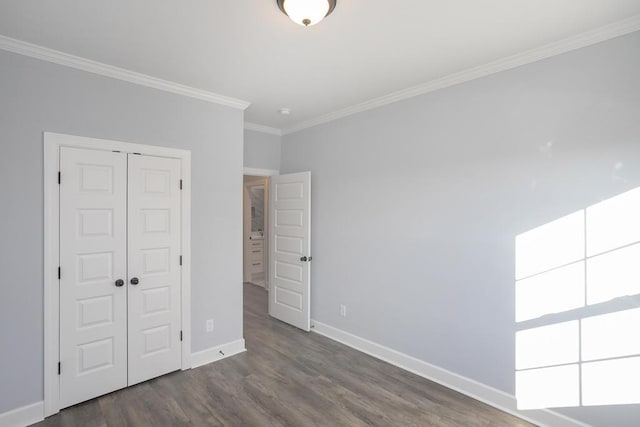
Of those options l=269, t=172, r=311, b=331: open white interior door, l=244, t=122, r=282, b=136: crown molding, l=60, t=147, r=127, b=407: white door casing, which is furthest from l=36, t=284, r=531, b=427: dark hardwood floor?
l=244, t=122, r=282, b=136: crown molding

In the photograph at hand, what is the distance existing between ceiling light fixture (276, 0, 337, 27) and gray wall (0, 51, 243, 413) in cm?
180

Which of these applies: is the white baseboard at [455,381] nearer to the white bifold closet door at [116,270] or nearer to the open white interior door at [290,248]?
the open white interior door at [290,248]

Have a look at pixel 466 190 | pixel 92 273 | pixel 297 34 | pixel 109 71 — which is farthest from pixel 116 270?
pixel 466 190

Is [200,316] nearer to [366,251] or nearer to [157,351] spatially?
[157,351]

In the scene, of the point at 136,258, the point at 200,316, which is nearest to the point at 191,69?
the point at 136,258

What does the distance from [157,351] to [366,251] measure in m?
2.33

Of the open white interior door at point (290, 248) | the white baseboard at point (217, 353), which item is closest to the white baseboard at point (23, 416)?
the white baseboard at point (217, 353)

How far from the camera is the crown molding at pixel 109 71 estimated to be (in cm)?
229

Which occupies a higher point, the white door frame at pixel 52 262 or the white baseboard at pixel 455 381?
the white door frame at pixel 52 262

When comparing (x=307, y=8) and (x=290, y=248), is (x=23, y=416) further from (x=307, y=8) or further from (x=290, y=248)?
(x=307, y=8)

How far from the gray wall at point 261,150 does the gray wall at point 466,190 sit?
90 centimetres

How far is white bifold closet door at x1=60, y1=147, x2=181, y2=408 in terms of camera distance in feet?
8.32

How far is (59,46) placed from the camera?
2.34 metres

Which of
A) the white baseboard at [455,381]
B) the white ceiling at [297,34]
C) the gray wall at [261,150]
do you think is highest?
the white ceiling at [297,34]
